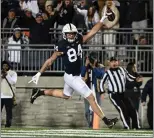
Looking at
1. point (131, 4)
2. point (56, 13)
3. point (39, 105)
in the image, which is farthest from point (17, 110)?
point (131, 4)

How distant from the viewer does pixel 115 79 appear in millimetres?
15852

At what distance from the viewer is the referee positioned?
1576 cm

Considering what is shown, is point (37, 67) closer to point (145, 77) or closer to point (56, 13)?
point (56, 13)

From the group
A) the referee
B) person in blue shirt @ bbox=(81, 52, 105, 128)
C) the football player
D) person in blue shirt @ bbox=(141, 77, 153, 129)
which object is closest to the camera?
the football player

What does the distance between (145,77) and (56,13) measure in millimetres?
2437

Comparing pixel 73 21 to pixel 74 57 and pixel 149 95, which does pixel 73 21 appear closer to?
pixel 149 95

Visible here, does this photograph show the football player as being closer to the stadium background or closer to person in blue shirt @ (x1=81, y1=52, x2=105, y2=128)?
person in blue shirt @ (x1=81, y1=52, x2=105, y2=128)

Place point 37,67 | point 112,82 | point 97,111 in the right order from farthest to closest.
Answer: point 37,67, point 112,82, point 97,111

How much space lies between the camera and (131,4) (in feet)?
58.3

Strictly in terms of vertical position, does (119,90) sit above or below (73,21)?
below

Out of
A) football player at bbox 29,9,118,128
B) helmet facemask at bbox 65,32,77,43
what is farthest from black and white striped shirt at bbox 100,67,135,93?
helmet facemask at bbox 65,32,77,43

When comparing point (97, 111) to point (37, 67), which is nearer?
point (97, 111)

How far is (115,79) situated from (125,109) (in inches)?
33.0

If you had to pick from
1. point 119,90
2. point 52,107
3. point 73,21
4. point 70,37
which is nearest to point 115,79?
point 119,90
